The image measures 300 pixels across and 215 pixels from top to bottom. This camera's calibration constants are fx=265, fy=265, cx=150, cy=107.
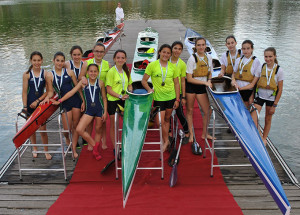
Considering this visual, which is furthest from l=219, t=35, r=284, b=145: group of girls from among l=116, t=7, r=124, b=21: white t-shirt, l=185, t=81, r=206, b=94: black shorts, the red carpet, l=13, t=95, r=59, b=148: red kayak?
l=116, t=7, r=124, b=21: white t-shirt

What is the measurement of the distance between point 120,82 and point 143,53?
4922 millimetres

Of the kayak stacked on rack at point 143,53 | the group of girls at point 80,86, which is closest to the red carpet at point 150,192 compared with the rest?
the group of girls at point 80,86

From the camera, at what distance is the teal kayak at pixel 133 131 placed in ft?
11.0

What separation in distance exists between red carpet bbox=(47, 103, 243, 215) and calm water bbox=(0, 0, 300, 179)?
306 cm

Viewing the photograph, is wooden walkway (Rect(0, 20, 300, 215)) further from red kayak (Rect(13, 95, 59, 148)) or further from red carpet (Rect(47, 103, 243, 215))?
red kayak (Rect(13, 95, 59, 148))

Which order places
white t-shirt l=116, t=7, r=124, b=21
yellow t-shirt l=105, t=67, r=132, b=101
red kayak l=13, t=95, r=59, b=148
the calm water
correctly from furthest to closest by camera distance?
white t-shirt l=116, t=7, r=124, b=21 → the calm water → yellow t-shirt l=105, t=67, r=132, b=101 → red kayak l=13, t=95, r=59, b=148

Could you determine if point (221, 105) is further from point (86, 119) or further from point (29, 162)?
point (29, 162)

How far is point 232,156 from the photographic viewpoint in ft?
16.5

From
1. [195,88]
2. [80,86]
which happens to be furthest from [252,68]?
[80,86]

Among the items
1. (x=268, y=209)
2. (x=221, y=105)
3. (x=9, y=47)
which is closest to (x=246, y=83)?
(x=221, y=105)

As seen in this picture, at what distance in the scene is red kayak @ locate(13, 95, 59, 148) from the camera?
161 inches

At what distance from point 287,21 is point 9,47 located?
22.8m

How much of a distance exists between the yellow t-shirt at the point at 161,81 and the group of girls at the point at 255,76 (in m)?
1.23

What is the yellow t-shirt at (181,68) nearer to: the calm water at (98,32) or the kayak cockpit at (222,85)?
the kayak cockpit at (222,85)
